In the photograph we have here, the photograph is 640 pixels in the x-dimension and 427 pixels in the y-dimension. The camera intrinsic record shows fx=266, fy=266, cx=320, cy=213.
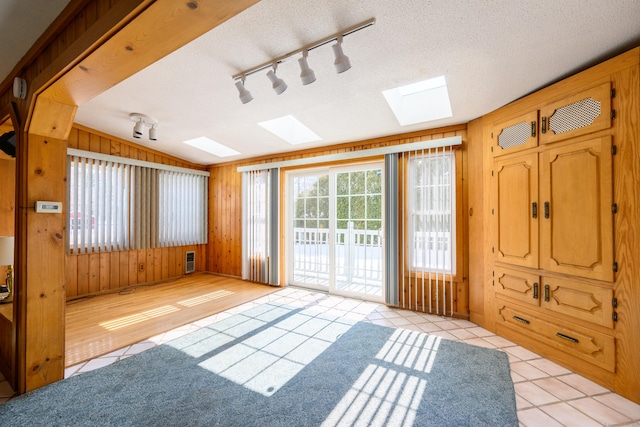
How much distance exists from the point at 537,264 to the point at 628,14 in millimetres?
1860

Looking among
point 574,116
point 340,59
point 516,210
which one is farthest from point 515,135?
point 340,59

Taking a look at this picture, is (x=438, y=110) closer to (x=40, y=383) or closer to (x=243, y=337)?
(x=243, y=337)

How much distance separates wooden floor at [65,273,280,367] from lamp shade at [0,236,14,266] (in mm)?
941

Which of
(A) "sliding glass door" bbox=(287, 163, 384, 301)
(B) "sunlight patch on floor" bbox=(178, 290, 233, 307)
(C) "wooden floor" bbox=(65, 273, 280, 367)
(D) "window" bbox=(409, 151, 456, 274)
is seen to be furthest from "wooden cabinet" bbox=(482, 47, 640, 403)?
(B) "sunlight patch on floor" bbox=(178, 290, 233, 307)

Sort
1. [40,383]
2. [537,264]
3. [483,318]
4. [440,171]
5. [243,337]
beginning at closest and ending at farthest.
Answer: [40,383] < [537,264] < [243,337] < [483,318] < [440,171]

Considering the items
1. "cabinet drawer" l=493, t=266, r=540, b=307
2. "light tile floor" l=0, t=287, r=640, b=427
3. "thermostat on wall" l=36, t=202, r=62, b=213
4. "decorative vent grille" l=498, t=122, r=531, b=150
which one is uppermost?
"decorative vent grille" l=498, t=122, r=531, b=150

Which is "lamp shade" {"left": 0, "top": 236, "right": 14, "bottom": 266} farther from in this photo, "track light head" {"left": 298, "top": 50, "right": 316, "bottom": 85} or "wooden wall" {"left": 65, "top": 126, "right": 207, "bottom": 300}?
"track light head" {"left": 298, "top": 50, "right": 316, "bottom": 85}

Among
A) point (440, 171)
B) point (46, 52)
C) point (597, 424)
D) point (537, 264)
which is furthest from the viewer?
point (440, 171)

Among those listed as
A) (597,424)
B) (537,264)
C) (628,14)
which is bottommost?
(597,424)

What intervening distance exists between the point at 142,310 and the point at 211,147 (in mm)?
2786

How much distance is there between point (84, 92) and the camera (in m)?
1.79

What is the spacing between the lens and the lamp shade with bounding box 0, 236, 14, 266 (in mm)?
2131

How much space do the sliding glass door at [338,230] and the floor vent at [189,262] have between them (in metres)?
2.16

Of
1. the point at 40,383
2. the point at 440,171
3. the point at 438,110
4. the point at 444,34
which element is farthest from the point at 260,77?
the point at 40,383
